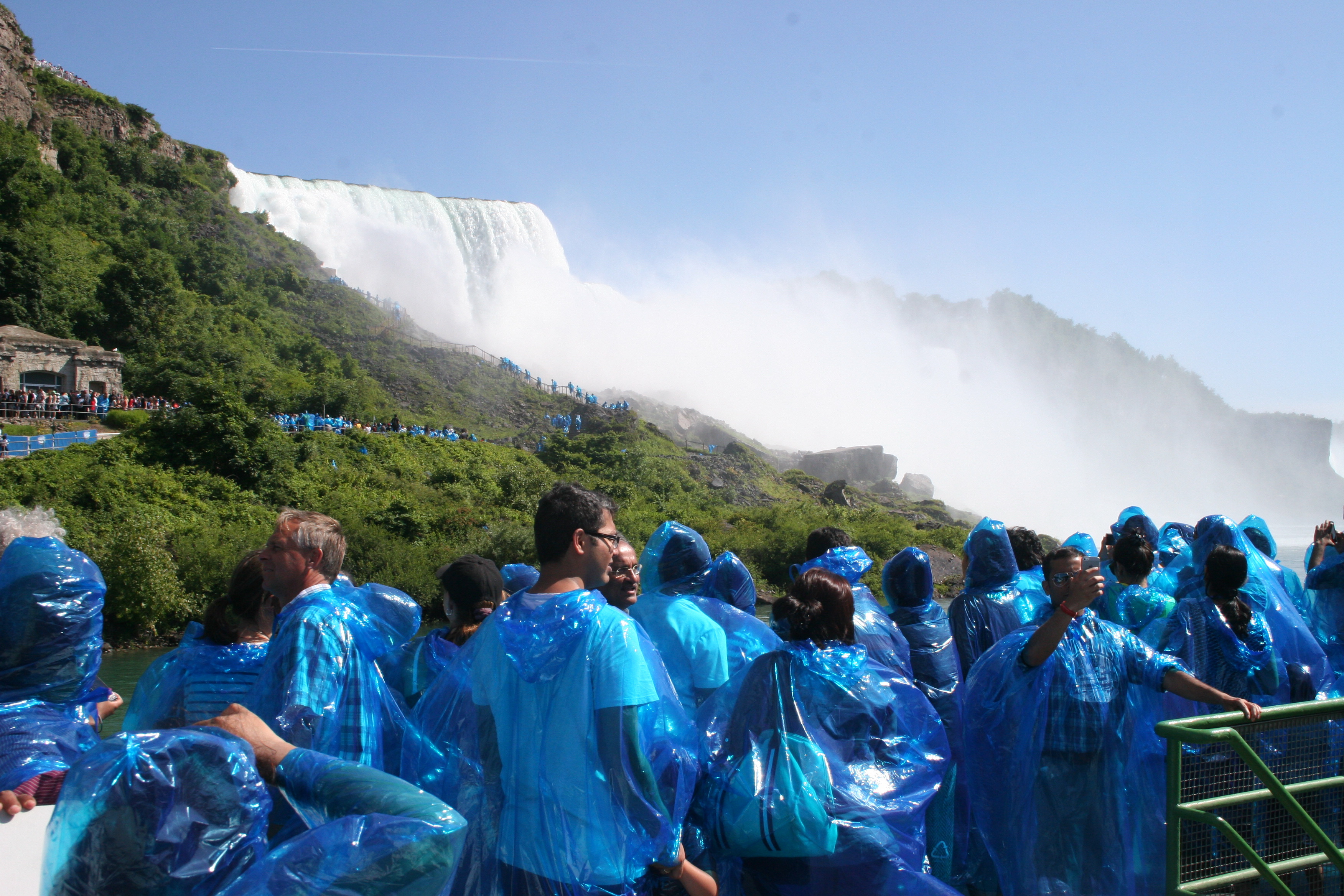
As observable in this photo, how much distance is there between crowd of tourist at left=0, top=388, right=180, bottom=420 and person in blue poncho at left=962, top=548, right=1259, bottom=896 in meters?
27.5

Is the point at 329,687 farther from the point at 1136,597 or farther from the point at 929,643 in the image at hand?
the point at 1136,597

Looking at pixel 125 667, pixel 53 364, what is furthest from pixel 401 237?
pixel 125 667

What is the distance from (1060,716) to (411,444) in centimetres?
3076

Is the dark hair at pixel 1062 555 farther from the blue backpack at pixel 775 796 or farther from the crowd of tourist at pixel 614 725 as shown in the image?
the blue backpack at pixel 775 796

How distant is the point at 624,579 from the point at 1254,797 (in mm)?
2177

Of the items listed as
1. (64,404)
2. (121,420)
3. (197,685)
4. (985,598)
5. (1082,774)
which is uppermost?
(64,404)

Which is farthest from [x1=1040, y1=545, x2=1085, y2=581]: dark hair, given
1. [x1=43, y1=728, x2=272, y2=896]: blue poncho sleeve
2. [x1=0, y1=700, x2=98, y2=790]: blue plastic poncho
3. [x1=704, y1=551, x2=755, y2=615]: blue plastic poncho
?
[x1=0, y1=700, x2=98, y2=790]: blue plastic poncho

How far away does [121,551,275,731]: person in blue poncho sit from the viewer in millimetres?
2719

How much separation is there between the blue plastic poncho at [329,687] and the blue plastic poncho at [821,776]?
36.4 inches

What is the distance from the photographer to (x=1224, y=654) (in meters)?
3.65

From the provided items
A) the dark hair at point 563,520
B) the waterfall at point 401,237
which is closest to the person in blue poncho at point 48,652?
A: the dark hair at point 563,520

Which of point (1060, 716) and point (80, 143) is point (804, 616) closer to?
point (1060, 716)

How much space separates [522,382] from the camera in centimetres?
5175

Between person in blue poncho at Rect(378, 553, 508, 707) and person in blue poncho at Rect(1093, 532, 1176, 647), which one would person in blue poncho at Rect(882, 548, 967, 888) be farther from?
person in blue poncho at Rect(378, 553, 508, 707)
